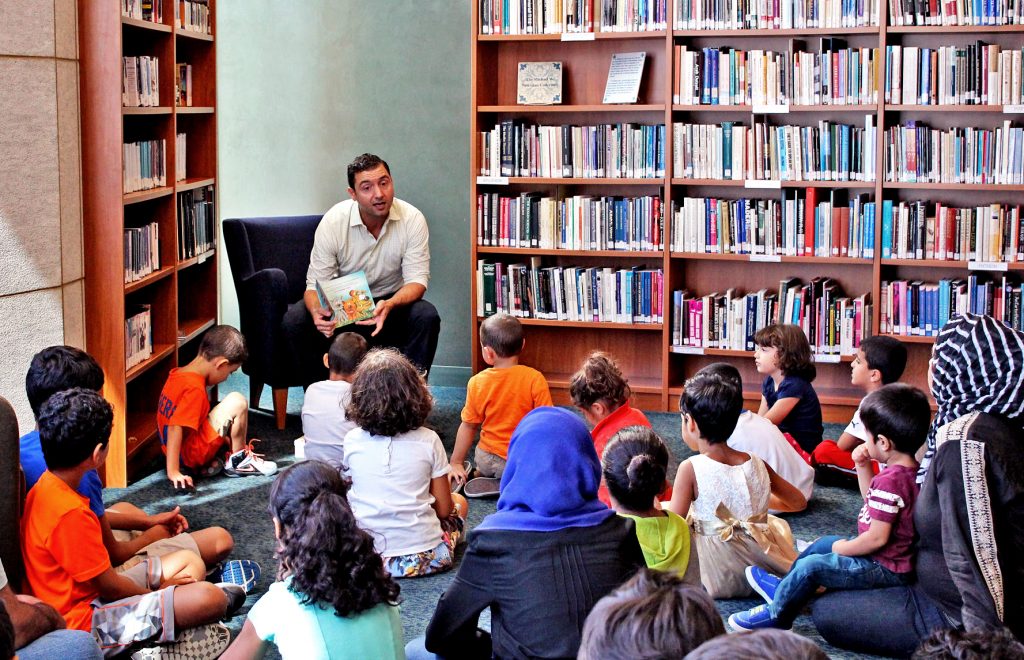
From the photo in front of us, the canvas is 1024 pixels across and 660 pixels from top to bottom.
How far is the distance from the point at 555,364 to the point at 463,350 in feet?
1.77

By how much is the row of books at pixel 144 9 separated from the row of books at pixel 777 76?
7.54 ft

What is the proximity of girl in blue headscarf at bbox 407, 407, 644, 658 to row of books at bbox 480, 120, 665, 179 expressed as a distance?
3.33 m

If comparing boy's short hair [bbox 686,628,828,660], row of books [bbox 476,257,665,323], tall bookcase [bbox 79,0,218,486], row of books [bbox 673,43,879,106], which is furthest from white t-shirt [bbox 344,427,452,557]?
row of books [bbox 673,43,879,106]

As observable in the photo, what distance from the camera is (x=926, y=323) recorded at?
5.39 m

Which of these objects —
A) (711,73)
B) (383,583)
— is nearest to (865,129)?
(711,73)

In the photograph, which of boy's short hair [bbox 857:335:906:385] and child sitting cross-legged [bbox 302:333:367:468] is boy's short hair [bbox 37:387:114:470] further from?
boy's short hair [bbox 857:335:906:385]

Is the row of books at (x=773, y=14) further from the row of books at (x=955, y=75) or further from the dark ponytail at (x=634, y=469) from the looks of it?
the dark ponytail at (x=634, y=469)

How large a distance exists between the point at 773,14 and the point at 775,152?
0.61m

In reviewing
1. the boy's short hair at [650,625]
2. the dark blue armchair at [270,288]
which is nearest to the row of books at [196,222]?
the dark blue armchair at [270,288]

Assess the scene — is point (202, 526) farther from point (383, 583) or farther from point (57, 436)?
point (383, 583)

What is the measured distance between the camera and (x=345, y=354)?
14.8 ft

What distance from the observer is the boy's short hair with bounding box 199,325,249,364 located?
460 centimetres

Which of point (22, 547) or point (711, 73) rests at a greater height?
point (711, 73)

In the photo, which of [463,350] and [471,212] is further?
[463,350]
